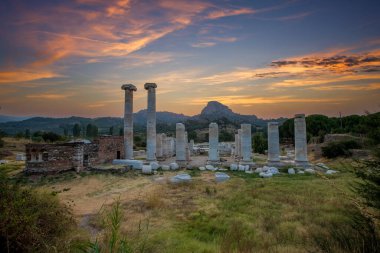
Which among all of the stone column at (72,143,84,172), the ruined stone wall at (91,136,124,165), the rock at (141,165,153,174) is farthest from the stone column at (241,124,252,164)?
the stone column at (72,143,84,172)

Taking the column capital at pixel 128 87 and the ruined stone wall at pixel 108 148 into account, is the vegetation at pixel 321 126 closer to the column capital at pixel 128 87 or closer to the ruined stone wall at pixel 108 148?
the column capital at pixel 128 87

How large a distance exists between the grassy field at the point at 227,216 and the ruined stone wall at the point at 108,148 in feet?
24.2

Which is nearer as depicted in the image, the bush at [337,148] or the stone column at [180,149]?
the stone column at [180,149]

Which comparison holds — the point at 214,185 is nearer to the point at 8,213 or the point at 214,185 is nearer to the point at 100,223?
the point at 100,223

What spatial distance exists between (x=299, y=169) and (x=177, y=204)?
15595 mm

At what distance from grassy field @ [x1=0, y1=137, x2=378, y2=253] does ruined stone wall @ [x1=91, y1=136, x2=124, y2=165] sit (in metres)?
7.38

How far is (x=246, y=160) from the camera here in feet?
90.9

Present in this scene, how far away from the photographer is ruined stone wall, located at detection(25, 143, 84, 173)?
20.9 meters

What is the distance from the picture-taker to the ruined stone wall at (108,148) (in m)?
26.2

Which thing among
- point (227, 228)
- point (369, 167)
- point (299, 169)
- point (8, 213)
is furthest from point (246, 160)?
point (8, 213)

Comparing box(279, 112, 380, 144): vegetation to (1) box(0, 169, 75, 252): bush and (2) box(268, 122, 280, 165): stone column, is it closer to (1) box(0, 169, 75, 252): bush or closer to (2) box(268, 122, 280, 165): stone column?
(2) box(268, 122, 280, 165): stone column

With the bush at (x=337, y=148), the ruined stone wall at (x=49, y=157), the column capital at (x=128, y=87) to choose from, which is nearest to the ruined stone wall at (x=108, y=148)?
the ruined stone wall at (x=49, y=157)

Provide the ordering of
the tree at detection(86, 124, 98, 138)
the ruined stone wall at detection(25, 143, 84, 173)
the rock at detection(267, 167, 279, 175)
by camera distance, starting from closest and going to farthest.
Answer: the ruined stone wall at detection(25, 143, 84, 173) < the rock at detection(267, 167, 279, 175) < the tree at detection(86, 124, 98, 138)

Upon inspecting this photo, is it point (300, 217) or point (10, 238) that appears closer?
point (10, 238)
